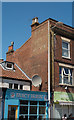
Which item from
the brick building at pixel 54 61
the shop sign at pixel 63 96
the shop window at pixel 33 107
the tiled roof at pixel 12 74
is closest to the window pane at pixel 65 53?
the brick building at pixel 54 61

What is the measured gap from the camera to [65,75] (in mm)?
21266

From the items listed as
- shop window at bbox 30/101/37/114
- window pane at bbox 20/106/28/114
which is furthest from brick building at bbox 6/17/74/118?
window pane at bbox 20/106/28/114

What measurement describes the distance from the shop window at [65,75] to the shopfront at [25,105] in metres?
2.92

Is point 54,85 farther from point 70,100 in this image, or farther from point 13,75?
point 13,75

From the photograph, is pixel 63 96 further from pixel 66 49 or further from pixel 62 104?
pixel 66 49

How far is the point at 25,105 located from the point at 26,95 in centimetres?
92

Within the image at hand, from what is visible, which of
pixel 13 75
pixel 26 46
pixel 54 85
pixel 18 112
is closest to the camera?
pixel 18 112

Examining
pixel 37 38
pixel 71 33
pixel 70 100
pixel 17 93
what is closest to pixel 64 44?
pixel 71 33

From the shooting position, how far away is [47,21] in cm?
2108

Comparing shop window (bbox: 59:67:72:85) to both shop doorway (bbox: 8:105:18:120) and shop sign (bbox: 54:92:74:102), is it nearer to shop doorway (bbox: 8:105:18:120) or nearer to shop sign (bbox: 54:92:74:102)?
shop sign (bbox: 54:92:74:102)

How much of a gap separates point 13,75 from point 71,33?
8551 millimetres

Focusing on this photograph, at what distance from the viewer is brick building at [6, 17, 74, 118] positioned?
64.6ft

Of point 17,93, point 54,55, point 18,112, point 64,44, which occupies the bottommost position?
point 18,112

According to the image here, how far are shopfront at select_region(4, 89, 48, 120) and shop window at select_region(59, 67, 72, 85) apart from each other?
9.59 ft
